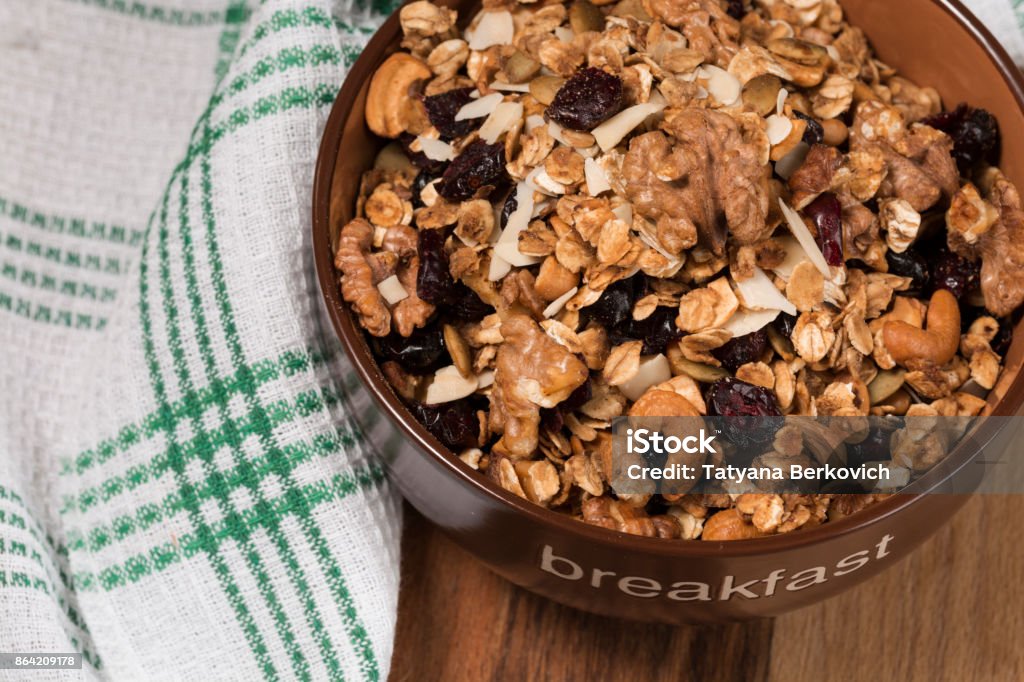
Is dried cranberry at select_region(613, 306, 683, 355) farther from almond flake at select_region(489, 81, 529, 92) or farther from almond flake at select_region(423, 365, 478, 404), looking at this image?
almond flake at select_region(489, 81, 529, 92)

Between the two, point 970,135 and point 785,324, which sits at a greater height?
point 970,135

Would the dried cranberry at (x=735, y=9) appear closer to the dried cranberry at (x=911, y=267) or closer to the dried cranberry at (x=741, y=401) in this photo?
the dried cranberry at (x=911, y=267)

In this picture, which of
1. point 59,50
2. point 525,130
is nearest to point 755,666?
point 525,130

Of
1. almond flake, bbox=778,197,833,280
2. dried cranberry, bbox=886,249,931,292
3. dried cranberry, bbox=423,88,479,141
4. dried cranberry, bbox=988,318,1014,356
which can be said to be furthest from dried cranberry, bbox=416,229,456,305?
dried cranberry, bbox=988,318,1014,356

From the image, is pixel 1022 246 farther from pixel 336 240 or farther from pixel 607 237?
pixel 336 240

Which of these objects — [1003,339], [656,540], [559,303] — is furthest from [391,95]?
[1003,339]

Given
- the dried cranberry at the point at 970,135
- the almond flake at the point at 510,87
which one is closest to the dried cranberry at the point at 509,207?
the almond flake at the point at 510,87

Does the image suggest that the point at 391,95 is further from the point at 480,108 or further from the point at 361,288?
the point at 361,288
